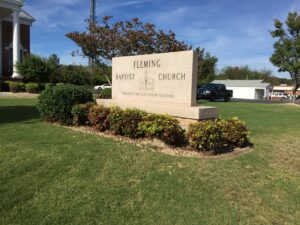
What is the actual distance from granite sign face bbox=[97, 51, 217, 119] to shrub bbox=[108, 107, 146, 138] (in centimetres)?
87

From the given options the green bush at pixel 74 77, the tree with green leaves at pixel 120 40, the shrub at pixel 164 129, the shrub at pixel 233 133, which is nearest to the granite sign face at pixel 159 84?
the shrub at pixel 233 133

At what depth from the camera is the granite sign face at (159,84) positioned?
21.4 feet

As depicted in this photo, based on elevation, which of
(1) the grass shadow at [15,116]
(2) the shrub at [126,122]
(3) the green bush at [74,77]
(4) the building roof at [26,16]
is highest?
(4) the building roof at [26,16]

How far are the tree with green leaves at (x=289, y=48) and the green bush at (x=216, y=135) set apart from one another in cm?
2355

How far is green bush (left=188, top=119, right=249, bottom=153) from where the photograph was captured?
5.41 m

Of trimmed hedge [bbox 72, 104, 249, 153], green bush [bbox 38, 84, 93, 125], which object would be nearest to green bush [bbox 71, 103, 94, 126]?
green bush [bbox 38, 84, 93, 125]

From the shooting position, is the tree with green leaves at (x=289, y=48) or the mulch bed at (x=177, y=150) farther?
the tree with green leaves at (x=289, y=48)

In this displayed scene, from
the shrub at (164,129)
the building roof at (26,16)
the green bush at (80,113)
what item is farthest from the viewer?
the building roof at (26,16)

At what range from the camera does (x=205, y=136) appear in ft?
17.7

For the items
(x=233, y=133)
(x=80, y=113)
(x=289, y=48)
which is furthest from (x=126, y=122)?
(x=289, y=48)

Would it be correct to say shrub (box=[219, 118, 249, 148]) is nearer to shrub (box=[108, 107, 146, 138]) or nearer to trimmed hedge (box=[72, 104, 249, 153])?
trimmed hedge (box=[72, 104, 249, 153])

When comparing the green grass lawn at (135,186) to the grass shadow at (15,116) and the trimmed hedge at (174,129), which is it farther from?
the grass shadow at (15,116)

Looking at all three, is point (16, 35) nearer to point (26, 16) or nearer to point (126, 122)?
point (26, 16)

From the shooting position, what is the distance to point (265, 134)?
789 centimetres
